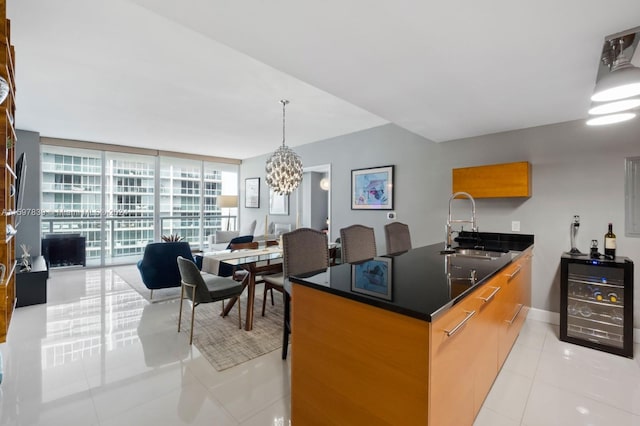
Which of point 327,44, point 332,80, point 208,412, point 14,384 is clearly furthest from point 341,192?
point 14,384

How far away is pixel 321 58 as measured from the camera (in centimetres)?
184

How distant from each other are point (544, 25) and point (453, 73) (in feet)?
1.85

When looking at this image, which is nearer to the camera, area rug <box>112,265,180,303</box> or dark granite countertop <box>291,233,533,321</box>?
dark granite countertop <box>291,233,533,321</box>

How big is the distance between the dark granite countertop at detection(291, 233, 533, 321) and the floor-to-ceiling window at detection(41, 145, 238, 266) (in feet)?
21.2

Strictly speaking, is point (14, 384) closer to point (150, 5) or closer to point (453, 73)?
point (150, 5)

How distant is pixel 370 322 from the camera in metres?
1.14

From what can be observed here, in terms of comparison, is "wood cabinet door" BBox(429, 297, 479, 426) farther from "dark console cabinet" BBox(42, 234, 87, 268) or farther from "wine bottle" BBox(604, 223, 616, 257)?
"dark console cabinet" BBox(42, 234, 87, 268)

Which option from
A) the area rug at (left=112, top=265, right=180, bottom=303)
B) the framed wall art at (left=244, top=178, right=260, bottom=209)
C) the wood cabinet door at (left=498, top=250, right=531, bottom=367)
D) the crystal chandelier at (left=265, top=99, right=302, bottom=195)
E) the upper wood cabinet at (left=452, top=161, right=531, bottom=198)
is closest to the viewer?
the wood cabinet door at (left=498, top=250, right=531, bottom=367)

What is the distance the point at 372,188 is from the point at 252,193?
12.7 feet

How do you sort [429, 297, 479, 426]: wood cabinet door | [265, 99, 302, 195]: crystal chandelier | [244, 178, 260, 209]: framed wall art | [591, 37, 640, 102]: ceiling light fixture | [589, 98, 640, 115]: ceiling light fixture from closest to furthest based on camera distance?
[429, 297, 479, 426]: wood cabinet door < [591, 37, 640, 102]: ceiling light fixture < [589, 98, 640, 115]: ceiling light fixture < [265, 99, 302, 195]: crystal chandelier < [244, 178, 260, 209]: framed wall art

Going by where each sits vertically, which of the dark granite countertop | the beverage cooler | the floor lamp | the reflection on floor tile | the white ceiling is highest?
the white ceiling

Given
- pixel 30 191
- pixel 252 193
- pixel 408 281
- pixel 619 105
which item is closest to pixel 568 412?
pixel 408 281

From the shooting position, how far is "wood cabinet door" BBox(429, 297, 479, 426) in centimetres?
103

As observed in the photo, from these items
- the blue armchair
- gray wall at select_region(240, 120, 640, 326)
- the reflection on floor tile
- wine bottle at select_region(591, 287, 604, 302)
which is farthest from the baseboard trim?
the blue armchair
